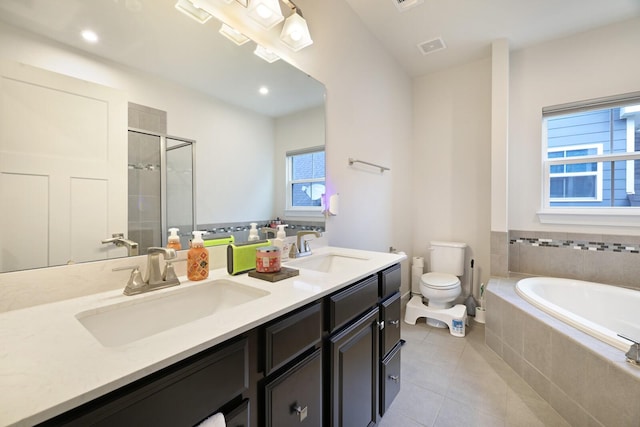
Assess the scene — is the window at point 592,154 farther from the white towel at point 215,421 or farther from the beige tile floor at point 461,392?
the white towel at point 215,421

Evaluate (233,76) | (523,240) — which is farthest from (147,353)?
(523,240)

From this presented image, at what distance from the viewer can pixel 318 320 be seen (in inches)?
36.6

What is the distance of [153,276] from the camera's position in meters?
0.91

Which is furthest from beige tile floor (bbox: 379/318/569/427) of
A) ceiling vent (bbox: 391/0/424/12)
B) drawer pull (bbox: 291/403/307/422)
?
ceiling vent (bbox: 391/0/424/12)

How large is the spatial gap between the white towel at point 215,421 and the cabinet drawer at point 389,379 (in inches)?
38.1

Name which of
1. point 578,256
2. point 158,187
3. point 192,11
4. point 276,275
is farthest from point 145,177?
point 578,256

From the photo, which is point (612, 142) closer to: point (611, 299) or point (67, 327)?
point (611, 299)

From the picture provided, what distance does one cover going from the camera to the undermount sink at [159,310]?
74 centimetres

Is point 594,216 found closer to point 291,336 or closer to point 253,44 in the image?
point 291,336

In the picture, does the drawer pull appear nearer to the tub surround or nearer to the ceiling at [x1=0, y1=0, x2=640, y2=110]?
the ceiling at [x1=0, y1=0, x2=640, y2=110]

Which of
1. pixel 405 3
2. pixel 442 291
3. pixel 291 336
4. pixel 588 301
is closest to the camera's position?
pixel 291 336

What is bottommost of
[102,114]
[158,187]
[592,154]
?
[158,187]

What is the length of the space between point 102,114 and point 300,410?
116cm

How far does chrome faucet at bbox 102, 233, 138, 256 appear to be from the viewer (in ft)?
2.95
